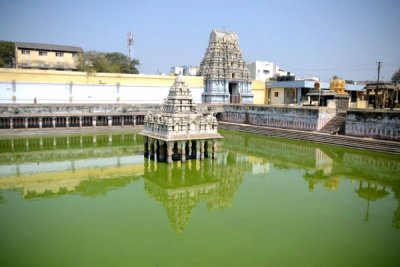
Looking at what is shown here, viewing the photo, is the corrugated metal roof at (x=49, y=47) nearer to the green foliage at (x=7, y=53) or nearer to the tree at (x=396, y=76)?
the green foliage at (x=7, y=53)

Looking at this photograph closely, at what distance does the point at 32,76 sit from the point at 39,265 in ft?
77.5

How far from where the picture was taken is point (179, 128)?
13.5 meters

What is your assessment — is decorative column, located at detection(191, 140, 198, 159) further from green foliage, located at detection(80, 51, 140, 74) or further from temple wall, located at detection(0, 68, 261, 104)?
green foliage, located at detection(80, 51, 140, 74)

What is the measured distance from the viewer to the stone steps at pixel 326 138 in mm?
16812

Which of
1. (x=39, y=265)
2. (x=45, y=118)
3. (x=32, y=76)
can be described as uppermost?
(x=32, y=76)

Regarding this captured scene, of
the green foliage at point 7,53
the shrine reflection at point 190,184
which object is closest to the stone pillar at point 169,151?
the shrine reflection at point 190,184

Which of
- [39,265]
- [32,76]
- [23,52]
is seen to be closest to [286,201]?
[39,265]

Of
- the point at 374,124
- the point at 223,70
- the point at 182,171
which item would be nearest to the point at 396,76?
the point at 223,70

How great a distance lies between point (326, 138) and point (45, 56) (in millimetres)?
29302

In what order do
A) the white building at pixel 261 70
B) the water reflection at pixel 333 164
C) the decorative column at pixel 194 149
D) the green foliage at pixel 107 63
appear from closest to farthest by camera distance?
the water reflection at pixel 333 164
the decorative column at pixel 194 149
the green foliage at pixel 107 63
the white building at pixel 261 70

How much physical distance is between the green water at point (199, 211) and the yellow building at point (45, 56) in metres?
22.4

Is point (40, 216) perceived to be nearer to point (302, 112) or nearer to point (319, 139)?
point (319, 139)

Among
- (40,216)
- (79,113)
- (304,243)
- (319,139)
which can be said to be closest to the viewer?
(304,243)

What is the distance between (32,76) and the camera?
2638cm
